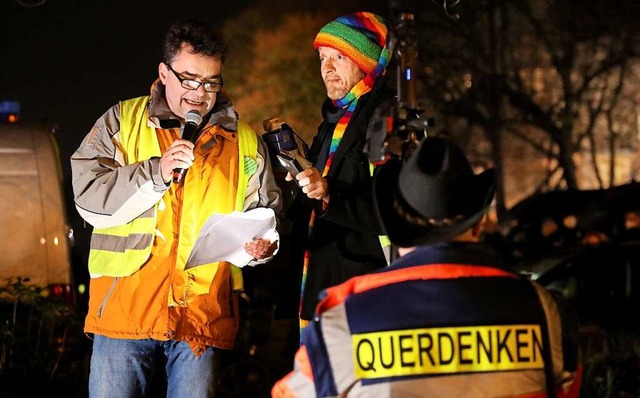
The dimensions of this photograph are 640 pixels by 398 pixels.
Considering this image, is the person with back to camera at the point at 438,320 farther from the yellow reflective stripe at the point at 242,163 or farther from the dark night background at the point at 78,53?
the dark night background at the point at 78,53

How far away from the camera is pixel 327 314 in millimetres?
3018

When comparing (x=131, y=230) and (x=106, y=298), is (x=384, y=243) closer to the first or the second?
(x=131, y=230)

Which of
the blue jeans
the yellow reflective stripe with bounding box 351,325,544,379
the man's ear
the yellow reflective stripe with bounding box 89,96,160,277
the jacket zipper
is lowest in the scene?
the blue jeans

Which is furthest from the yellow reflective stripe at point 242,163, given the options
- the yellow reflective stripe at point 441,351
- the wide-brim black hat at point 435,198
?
the yellow reflective stripe at point 441,351

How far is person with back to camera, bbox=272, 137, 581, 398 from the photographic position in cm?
296

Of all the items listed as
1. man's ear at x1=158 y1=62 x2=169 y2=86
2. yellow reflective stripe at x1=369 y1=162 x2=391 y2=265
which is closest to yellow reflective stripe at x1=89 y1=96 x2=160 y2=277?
man's ear at x1=158 y1=62 x2=169 y2=86

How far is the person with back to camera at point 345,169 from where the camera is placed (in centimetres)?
467

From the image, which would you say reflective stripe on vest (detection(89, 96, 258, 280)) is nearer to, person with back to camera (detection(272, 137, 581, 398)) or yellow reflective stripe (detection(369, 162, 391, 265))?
yellow reflective stripe (detection(369, 162, 391, 265))

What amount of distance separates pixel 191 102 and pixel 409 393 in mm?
2036

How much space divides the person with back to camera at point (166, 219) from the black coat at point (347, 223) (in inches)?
10.6

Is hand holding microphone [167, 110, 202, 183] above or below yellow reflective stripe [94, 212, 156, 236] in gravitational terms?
above

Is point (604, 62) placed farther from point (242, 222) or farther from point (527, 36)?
point (242, 222)

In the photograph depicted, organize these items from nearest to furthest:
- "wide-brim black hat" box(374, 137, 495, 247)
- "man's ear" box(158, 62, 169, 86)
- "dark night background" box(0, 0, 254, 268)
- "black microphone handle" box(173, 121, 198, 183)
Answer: "wide-brim black hat" box(374, 137, 495, 247) < "black microphone handle" box(173, 121, 198, 183) < "man's ear" box(158, 62, 169, 86) < "dark night background" box(0, 0, 254, 268)

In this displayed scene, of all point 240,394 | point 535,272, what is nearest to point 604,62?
point 535,272
